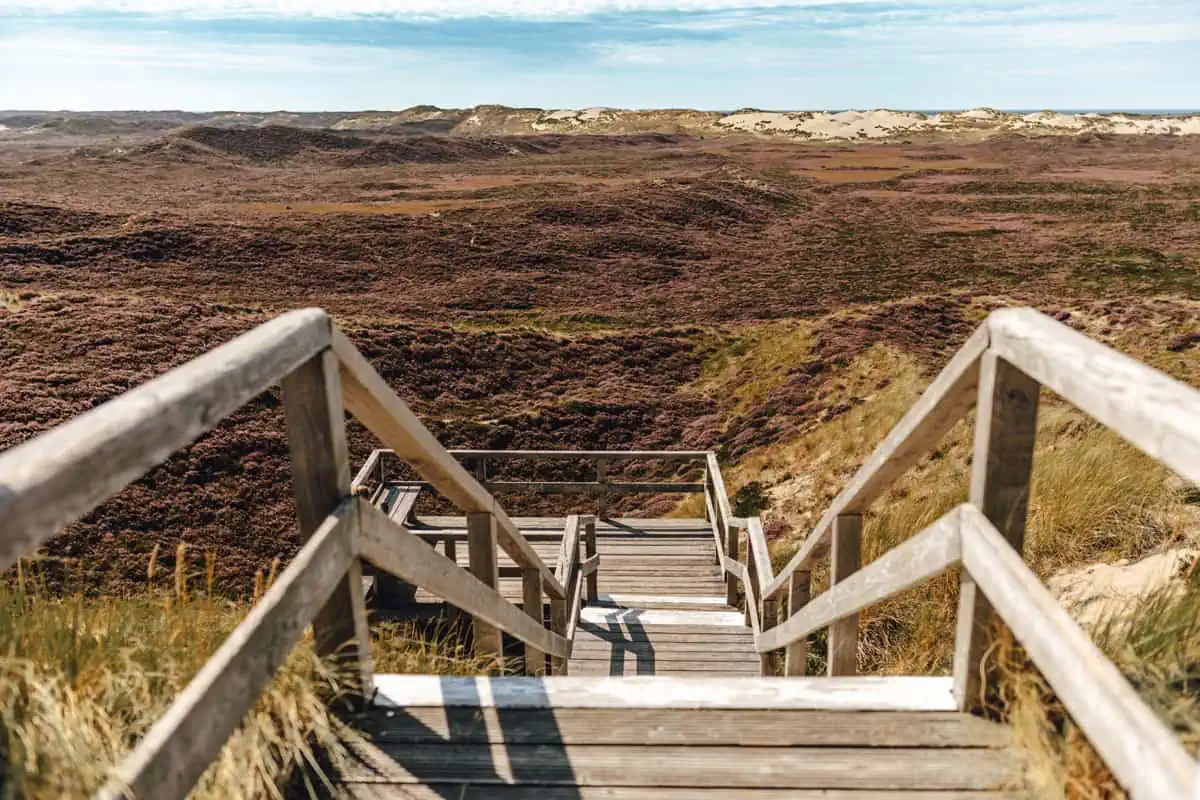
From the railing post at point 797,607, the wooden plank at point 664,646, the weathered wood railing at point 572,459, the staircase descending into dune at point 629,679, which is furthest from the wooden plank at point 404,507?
the staircase descending into dune at point 629,679

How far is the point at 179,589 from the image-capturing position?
262 cm

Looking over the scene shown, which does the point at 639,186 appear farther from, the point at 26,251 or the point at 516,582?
the point at 516,582

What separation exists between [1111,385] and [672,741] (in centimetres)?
154

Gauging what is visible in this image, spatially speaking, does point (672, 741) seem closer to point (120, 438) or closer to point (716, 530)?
point (120, 438)

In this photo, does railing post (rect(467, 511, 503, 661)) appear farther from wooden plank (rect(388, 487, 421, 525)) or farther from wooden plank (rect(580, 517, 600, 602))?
wooden plank (rect(388, 487, 421, 525))

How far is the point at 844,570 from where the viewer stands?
328cm

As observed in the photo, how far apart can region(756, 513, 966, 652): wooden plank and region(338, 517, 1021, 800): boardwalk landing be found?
0.30 meters

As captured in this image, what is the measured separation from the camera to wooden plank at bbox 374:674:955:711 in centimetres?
246

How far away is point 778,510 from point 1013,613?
431 inches

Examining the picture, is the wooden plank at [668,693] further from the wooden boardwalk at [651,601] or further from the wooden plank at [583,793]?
the wooden boardwalk at [651,601]

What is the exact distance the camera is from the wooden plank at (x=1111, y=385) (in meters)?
1.25

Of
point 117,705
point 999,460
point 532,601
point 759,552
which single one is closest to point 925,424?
point 999,460

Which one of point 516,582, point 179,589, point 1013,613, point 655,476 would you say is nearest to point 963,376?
point 1013,613

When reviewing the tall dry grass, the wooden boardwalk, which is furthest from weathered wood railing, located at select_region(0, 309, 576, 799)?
the wooden boardwalk
